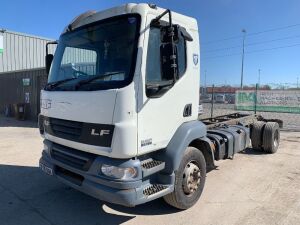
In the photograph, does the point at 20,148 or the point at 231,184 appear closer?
the point at 231,184

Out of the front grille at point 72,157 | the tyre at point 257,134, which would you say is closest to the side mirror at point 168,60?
the front grille at point 72,157

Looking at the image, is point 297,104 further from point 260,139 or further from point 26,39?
point 26,39

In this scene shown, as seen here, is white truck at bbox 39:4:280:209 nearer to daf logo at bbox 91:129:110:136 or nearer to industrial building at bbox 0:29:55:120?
daf logo at bbox 91:129:110:136

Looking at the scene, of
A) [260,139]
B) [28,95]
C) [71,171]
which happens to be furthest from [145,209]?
[28,95]

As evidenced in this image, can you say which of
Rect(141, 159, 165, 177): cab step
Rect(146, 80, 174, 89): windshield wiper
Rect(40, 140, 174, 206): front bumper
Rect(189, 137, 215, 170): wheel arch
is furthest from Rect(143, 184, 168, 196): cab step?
Rect(146, 80, 174, 89): windshield wiper

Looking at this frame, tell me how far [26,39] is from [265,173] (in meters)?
22.7

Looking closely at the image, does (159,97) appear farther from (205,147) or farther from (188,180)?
(205,147)

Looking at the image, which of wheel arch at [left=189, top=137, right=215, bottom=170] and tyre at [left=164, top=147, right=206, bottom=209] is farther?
wheel arch at [left=189, top=137, right=215, bottom=170]

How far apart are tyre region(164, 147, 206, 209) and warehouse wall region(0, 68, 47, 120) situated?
1337 centimetres

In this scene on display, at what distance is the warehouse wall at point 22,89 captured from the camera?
17.7 metres

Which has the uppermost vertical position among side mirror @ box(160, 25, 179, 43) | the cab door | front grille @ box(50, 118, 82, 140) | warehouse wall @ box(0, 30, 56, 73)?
warehouse wall @ box(0, 30, 56, 73)

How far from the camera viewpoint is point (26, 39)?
2438cm

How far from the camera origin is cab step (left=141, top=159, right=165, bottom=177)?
13.1 feet

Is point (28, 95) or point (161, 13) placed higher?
point (161, 13)
